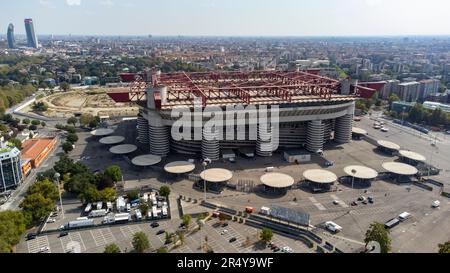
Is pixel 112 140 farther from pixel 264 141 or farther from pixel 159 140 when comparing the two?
pixel 264 141

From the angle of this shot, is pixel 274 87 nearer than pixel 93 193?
No

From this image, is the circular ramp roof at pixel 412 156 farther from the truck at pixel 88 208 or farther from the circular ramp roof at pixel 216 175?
the truck at pixel 88 208

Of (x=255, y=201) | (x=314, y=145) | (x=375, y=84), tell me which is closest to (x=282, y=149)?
(x=314, y=145)

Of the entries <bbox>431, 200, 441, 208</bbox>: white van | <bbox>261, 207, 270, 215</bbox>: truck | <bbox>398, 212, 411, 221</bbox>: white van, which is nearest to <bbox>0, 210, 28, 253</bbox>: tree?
<bbox>261, 207, 270, 215</bbox>: truck

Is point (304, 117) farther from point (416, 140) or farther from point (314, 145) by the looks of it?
point (416, 140)

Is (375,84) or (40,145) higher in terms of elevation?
(375,84)

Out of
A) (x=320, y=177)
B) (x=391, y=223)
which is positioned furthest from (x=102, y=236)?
(x=391, y=223)

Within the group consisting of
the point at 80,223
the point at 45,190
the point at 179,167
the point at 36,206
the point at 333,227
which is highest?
the point at 45,190
